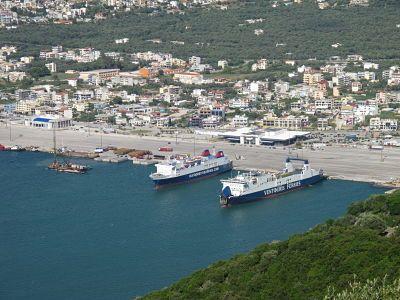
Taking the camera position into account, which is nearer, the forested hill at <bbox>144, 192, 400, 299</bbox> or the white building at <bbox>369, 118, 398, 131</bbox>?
the forested hill at <bbox>144, 192, 400, 299</bbox>

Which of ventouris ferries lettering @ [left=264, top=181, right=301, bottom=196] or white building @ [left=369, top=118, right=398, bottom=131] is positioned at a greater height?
white building @ [left=369, top=118, right=398, bottom=131]

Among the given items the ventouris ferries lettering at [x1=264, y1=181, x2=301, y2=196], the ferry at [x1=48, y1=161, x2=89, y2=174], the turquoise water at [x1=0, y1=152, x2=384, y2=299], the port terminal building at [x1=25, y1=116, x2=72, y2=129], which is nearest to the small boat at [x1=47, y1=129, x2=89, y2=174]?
the ferry at [x1=48, y1=161, x2=89, y2=174]

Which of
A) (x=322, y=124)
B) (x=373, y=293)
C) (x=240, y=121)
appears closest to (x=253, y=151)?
(x=322, y=124)

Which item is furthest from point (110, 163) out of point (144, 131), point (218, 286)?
point (218, 286)

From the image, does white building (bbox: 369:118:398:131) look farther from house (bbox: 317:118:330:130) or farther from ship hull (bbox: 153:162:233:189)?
ship hull (bbox: 153:162:233:189)

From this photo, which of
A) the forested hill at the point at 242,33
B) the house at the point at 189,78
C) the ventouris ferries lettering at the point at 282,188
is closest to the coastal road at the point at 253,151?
the ventouris ferries lettering at the point at 282,188

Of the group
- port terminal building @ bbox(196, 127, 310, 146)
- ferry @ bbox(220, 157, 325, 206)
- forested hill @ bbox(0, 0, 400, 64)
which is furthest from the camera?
forested hill @ bbox(0, 0, 400, 64)

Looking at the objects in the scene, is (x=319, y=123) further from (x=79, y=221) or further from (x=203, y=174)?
(x=79, y=221)
